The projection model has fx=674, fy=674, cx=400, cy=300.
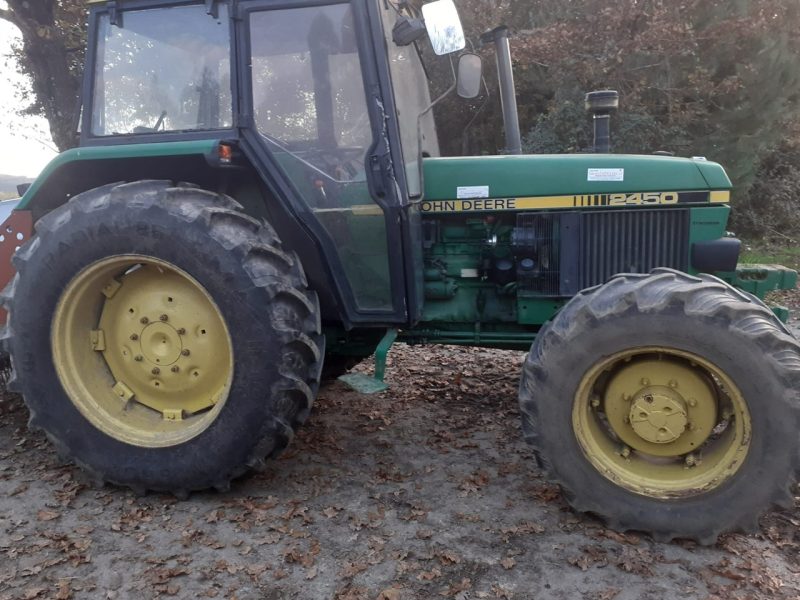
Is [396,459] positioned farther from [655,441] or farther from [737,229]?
[737,229]

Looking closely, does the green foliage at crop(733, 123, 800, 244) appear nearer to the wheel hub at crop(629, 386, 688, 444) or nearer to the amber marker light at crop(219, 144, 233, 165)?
the wheel hub at crop(629, 386, 688, 444)

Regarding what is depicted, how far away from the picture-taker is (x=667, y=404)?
2.75 metres

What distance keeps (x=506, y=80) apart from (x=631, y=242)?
3.94 feet

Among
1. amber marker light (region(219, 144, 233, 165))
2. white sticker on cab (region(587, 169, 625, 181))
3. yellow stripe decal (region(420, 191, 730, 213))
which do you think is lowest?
yellow stripe decal (region(420, 191, 730, 213))

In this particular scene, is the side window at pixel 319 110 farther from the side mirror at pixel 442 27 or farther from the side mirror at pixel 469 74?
the side mirror at pixel 469 74

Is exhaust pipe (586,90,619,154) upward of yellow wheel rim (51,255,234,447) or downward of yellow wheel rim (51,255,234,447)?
upward

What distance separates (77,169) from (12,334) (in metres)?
0.83

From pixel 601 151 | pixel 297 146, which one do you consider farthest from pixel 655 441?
pixel 297 146

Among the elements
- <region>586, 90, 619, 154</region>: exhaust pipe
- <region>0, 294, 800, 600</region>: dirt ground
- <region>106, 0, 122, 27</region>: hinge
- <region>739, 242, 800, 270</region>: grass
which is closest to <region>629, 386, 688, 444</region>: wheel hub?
<region>0, 294, 800, 600</region>: dirt ground

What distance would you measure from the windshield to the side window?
0.63 feet

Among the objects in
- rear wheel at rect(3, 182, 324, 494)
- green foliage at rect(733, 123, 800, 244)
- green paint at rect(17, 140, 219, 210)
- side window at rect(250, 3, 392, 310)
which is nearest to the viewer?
rear wheel at rect(3, 182, 324, 494)

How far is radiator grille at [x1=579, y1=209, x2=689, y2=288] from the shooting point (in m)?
3.49

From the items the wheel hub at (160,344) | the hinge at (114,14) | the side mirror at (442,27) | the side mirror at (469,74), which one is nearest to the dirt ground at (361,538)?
the wheel hub at (160,344)

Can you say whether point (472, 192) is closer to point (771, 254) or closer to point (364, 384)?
point (364, 384)
